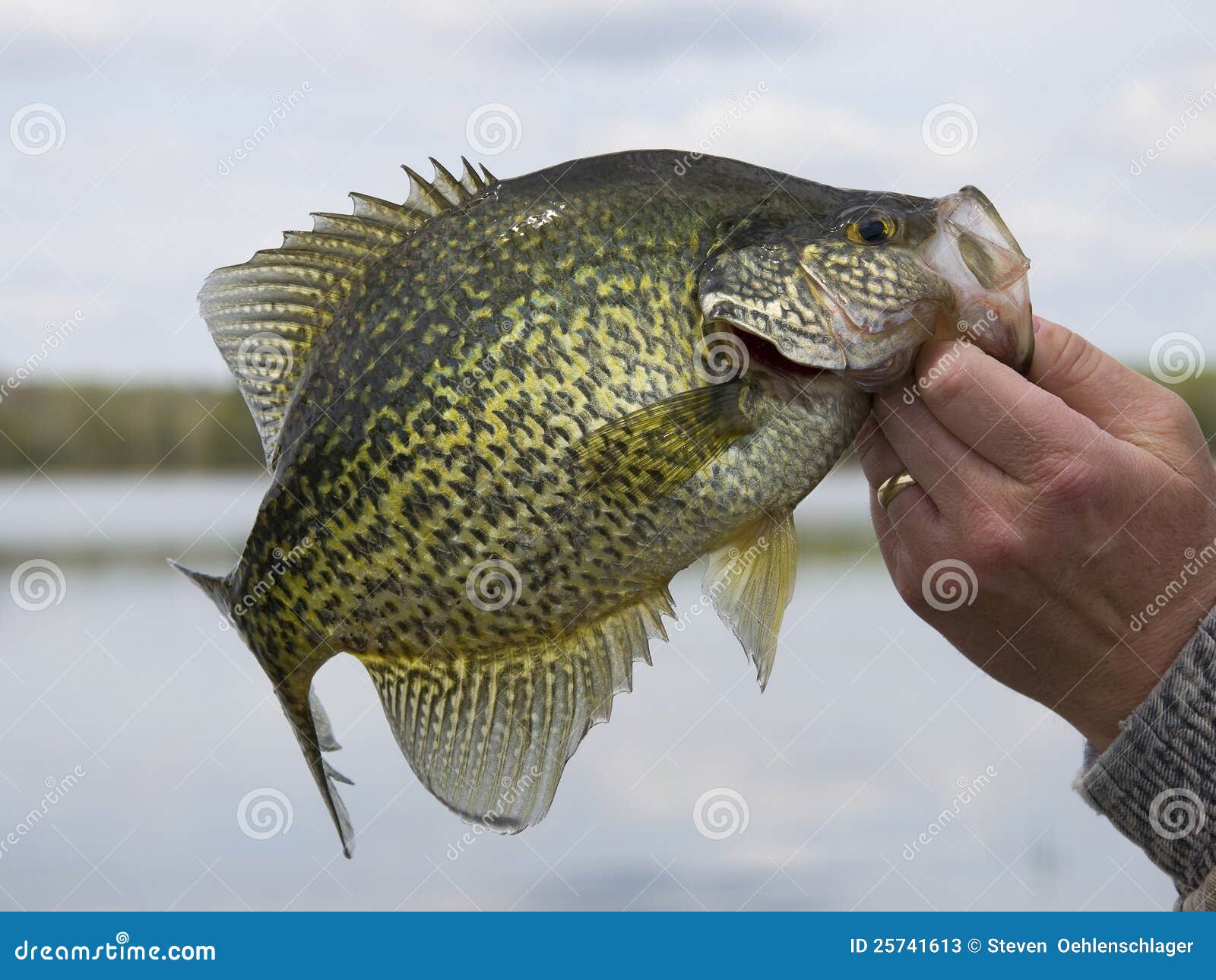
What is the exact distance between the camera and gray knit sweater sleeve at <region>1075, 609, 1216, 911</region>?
2543 millimetres

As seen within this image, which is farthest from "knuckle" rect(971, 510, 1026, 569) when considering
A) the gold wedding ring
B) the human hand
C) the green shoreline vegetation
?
the green shoreline vegetation

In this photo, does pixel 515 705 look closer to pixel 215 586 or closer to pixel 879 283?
pixel 215 586

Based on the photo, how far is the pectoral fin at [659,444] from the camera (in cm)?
250

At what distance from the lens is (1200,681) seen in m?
2.56

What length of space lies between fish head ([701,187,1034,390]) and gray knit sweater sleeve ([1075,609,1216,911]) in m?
0.81

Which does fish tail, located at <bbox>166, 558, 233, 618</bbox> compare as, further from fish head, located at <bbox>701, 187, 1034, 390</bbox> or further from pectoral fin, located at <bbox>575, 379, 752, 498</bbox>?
fish head, located at <bbox>701, 187, 1034, 390</bbox>

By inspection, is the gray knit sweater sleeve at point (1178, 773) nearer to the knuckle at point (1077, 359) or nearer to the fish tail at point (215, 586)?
the knuckle at point (1077, 359)

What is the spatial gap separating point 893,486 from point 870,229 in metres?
0.67

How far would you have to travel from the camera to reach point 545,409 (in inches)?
98.3

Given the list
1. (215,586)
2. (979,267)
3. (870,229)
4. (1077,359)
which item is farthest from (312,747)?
(1077,359)

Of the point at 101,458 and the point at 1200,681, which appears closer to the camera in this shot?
the point at 1200,681

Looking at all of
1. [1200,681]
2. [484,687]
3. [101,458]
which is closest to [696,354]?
[484,687]

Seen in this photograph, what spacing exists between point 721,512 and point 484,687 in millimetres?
664

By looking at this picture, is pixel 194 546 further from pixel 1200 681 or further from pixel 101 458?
pixel 1200 681
